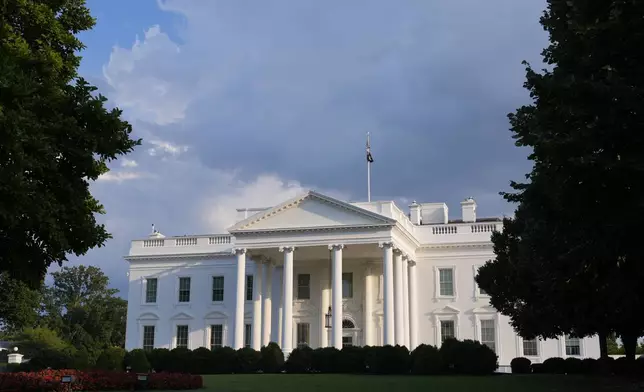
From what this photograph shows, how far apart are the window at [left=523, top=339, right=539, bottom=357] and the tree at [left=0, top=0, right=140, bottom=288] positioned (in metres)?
34.4

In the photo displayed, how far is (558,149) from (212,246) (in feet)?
130

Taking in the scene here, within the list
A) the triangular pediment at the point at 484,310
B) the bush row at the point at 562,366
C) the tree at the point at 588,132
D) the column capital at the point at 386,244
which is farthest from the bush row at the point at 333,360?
the tree at the point at 588,132

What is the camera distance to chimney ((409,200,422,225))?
50.5 metres

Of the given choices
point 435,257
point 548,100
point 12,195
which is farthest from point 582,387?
point 435,257

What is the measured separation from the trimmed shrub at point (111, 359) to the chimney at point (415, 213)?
25.5 m

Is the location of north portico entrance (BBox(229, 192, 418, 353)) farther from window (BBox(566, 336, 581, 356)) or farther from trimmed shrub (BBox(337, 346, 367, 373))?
window (BBox(566, 336, 581, 356))

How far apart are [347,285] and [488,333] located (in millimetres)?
9814

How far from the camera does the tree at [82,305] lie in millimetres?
68625

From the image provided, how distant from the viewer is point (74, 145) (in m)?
13.9

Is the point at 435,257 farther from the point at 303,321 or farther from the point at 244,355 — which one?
the point at 244,355

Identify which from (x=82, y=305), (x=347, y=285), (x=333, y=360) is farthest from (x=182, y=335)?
(x=82, y=305)

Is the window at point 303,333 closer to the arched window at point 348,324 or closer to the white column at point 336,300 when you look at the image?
the arched window at point 348,324

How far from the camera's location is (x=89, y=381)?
21203 millimetres

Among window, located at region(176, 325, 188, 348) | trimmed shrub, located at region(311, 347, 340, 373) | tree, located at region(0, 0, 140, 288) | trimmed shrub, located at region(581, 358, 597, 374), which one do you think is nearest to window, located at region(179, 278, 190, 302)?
window, located at region(176, 325, 188, 348)
